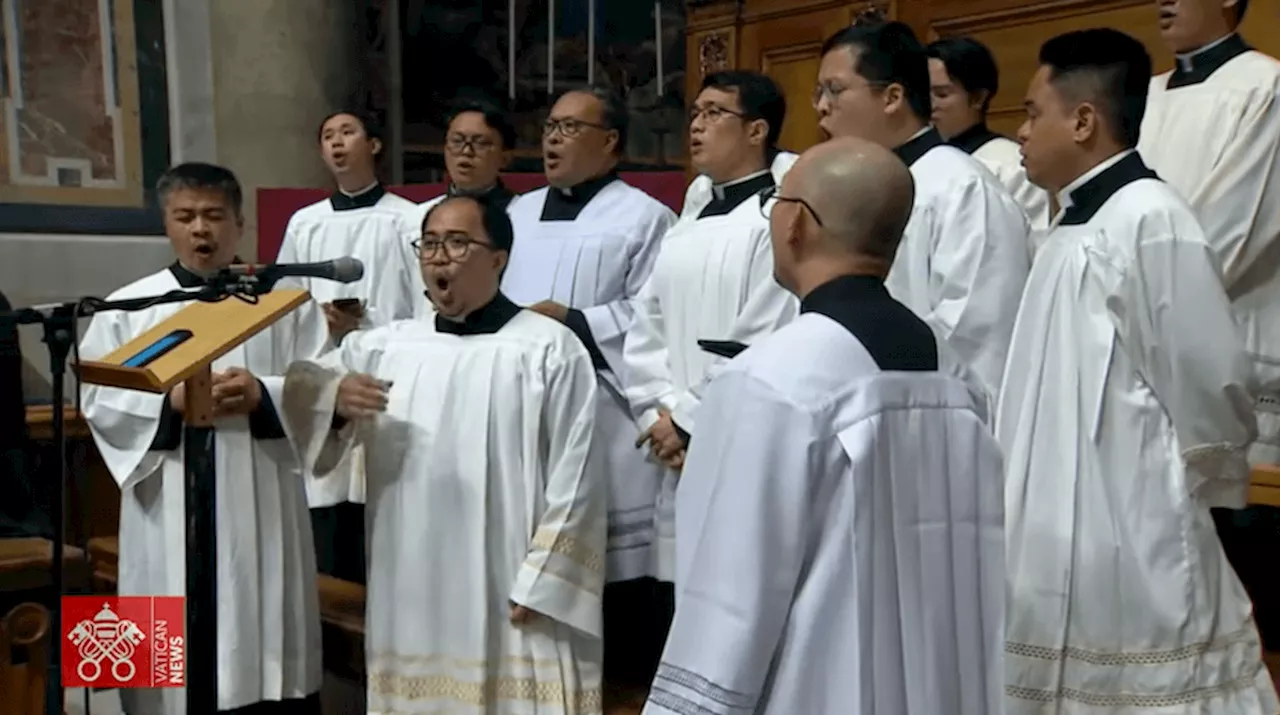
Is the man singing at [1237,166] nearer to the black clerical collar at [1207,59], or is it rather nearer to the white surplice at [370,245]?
the black clerical collar at [1207,59]

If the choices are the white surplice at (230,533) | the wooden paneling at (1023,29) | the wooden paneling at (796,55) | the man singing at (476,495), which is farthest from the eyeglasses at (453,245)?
Answer: the wooden paneling at (796,55)

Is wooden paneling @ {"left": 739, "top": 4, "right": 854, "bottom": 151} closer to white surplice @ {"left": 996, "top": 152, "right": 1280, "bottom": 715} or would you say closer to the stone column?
the stone column

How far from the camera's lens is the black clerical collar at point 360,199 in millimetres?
5801

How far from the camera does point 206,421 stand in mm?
3615

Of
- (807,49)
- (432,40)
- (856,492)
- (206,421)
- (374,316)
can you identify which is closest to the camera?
(856,492)

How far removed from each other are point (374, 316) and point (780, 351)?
363 centimetres

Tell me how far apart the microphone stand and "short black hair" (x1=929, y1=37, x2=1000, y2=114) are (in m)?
2.55

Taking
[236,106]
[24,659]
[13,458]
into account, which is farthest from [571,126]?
[236,106]

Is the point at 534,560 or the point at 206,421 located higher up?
the point at 206,421

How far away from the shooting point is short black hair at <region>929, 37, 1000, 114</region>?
4.44m

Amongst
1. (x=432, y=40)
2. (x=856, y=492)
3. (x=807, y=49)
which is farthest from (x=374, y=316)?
(x=432, y=40)

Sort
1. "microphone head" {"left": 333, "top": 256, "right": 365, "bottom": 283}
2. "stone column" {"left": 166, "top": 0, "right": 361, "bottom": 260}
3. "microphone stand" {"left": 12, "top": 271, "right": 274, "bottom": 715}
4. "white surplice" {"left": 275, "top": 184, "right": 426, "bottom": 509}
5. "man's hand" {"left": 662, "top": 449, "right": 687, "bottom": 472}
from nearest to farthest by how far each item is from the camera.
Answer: "microphone stand" {"left": 12, "top": 271, "right": 274, "bottom": 715}
"microphone head" {"left": 333, "top": 256, "right": 365, "bottom": 283}
"man's hand" {"left": 662, "top": 449, "right": 687, "bottom": 472}
"white surplice" {"left": 275, "top": 184, "right": 426, "bottom": 509}
"stone column" {"left": 166, "top": 0, "right": 361, "bottom": 260}

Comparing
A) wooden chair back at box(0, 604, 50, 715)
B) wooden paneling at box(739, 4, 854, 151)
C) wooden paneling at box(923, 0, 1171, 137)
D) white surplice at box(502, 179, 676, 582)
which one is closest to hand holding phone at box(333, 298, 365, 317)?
white surplice at box(502, 179, 676, 582)

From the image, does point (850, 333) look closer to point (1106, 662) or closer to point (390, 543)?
point (1106, 662)
